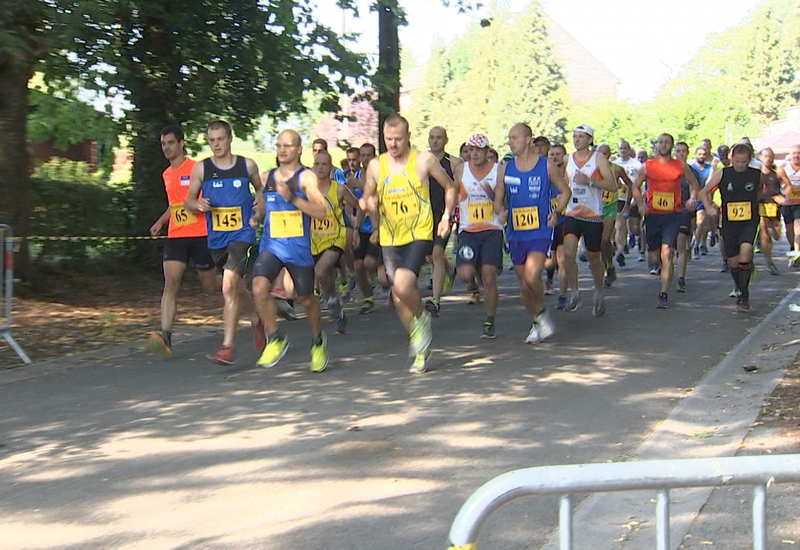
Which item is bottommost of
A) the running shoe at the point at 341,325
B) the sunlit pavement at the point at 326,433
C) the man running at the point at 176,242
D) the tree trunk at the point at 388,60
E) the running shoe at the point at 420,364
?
the sunlit pavement at the point at 326,433

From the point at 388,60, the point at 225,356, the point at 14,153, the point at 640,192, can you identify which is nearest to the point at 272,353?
the point at 225,356

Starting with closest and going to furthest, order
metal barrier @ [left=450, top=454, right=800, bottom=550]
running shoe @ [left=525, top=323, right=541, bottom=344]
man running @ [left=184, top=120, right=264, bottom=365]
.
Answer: metal barrier @ [left=450, top=454, right=800, bottom=550]
man running @ [left=184, top=120, right=264, bottom=365]
running shoe @ [left=525, top=323, right=541, bottom=344]

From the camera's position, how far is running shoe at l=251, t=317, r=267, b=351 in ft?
30.2

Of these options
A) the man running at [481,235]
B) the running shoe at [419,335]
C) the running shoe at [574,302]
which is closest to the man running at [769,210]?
the running shoe at [574,302]

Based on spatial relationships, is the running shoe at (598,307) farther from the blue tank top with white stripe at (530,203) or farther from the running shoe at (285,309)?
the running shoe at (285,309)

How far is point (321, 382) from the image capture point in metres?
8.15

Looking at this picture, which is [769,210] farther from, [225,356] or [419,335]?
[225,356]

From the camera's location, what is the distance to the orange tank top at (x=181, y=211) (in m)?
9.23

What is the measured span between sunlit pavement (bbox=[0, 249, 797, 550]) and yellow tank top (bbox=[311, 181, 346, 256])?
88cm

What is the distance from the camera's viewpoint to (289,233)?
848cm

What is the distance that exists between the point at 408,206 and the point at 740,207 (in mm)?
4938

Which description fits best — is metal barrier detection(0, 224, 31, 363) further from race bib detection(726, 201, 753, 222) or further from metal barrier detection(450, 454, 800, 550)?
metal barrier detection(450, 454, 800, 550)

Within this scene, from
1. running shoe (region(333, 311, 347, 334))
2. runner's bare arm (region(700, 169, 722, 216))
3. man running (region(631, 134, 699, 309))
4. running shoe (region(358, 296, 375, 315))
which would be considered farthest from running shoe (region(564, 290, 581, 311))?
running shoe (region(333, 311, 347, 334))

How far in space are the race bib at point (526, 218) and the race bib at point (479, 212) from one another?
52 centimetres
